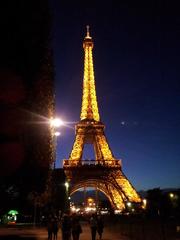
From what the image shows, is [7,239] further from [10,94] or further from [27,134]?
[10,94]

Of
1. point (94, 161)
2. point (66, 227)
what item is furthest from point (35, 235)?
point (94, 161)

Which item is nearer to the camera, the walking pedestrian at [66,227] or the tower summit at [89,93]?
the walking pedestrian at [66,227]

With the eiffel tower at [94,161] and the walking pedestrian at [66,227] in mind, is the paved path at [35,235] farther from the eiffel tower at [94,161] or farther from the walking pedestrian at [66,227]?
the eiffel tower at [94,161]

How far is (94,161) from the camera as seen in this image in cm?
7550

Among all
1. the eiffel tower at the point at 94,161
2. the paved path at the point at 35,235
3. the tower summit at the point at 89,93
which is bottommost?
the paved path at the point at 35,235

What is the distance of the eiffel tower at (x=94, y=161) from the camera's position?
7106cm

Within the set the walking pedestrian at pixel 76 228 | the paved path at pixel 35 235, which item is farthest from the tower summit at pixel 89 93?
the walking pedestrian at pixel 76 228

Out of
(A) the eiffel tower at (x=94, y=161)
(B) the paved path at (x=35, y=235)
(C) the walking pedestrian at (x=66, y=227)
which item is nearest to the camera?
(C) the walking pedestrian at (x=66, y=227)

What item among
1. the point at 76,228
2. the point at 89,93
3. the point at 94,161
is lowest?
the point at 76,228

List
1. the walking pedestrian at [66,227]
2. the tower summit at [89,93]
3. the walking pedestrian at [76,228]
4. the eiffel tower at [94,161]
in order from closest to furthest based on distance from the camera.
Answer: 1. the walking pedestrian at [66,227]
2. the walking pedestrian at [76,228]
3. the eiffel tower at [94,161]
4. the tower summit at [89,93]

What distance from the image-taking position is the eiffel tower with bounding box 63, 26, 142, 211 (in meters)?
71.1

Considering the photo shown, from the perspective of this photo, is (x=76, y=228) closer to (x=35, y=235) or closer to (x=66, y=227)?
(x=66, y=227)

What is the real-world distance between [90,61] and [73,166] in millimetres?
26823

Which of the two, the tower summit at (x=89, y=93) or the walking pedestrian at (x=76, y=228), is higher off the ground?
the tower summit at (x=89, y=93)
